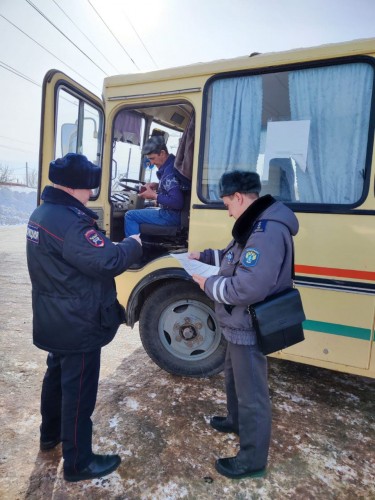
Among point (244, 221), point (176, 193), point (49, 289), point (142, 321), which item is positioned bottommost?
point (142, 321)

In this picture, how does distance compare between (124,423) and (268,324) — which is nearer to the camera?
(268,324)

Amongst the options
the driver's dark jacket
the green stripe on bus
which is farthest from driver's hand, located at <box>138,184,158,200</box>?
the green stripe on bus

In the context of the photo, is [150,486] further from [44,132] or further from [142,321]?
[44,132]

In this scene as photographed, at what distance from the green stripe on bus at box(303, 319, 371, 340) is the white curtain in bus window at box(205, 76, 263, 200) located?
50.8 inches

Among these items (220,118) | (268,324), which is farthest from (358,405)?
(220,118)

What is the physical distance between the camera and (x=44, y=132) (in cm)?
269

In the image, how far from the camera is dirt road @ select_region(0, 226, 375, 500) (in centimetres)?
191

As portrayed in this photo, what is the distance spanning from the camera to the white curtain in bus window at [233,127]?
2.68 meters

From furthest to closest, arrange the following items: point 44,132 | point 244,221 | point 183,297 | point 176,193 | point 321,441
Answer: point 176,193, point 183,297, point 44,132, point 321,441, point 244,221

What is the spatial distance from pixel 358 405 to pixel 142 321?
1.98 meters

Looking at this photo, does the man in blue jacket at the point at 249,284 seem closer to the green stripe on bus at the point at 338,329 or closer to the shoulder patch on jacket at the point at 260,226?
the shoulder patch on jacket at the point at 260,226

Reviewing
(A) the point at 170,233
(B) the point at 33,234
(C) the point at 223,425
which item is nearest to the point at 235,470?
(C) the point at 223,425

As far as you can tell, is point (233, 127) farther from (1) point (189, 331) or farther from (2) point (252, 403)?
(2) point (252, 403)

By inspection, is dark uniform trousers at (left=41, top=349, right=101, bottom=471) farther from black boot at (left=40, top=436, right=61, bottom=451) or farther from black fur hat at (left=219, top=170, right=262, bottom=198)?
black fur hat at (left=219, top=170, right=262, bottom=198)
